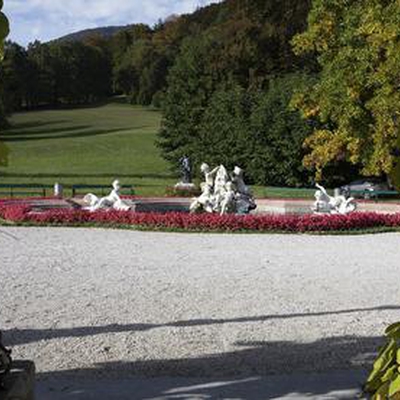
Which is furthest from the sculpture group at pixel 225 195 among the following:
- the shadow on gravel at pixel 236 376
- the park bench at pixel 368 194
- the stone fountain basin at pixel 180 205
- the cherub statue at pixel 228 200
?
the shadow on gravel at pixel 236 376

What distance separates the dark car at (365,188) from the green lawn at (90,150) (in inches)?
93.4

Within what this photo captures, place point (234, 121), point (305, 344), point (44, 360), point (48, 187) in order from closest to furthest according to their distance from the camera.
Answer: point (44, 360) < point (305, 344) < point (48, 187) < point (234, 121)

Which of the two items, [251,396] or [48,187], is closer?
[251,396]

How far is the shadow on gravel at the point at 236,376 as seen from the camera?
5.70m

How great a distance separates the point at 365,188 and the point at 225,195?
48.8ft

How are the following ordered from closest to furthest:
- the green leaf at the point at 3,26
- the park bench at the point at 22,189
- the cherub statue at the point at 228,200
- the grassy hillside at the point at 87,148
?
the green leaf at the point at 3,26 → the cherub statue at the point at 228,200 → the park bench at the point at 22,189 → the grassy hillside at the point at 87,148

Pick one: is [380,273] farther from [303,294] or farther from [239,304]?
[239,304]

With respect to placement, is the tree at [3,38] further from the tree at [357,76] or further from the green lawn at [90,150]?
the green lawn at [90,150]

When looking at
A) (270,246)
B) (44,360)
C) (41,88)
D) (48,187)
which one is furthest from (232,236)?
(41,88)

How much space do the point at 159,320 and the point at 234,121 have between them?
106ft

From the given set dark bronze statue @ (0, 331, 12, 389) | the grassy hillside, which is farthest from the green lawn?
dark bronze statue @ (0, 331, 12, 389)

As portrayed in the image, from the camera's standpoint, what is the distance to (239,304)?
9.05m

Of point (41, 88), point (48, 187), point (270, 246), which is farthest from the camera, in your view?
point (41, 88)

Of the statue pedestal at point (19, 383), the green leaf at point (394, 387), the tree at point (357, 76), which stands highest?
the tree at point (357, 76)
